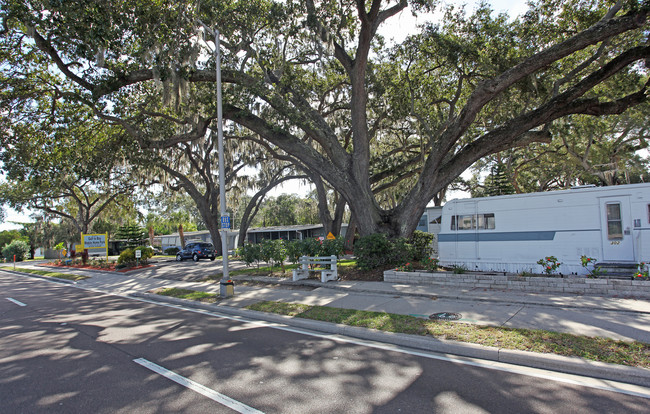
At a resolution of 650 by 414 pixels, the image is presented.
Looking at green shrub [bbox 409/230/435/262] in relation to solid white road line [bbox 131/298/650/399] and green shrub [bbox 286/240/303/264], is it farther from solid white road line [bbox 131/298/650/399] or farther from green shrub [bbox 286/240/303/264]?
solid white road line [bbox 131/298/650/399]

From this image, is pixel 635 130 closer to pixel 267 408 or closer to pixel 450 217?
pixel 450 217

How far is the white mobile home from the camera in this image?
10.6 m

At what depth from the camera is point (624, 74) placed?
16312 mm

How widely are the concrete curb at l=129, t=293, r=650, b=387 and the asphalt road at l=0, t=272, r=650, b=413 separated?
0.49m

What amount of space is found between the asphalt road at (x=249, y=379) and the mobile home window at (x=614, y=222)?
8.38m

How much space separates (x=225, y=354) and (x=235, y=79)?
12.8m

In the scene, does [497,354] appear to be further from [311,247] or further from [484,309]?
[311,247]

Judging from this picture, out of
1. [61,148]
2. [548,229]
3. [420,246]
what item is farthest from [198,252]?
[548,229]

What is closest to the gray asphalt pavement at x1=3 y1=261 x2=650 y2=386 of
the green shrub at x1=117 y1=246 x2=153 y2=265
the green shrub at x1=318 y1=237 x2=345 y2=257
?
the green shrub at x1=318 y1=237 x2=345 y2=257

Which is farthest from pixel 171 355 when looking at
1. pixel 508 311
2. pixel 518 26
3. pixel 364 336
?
pixel 518 26

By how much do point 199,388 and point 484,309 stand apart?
Result: 20.6 feet

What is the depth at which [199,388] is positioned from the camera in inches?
186

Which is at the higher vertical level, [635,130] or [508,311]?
[635,130]

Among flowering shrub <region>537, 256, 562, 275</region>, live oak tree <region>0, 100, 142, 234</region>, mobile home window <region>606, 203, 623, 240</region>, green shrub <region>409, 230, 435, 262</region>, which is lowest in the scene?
flowering shrub <region>537, 256, 562, 275</region>
